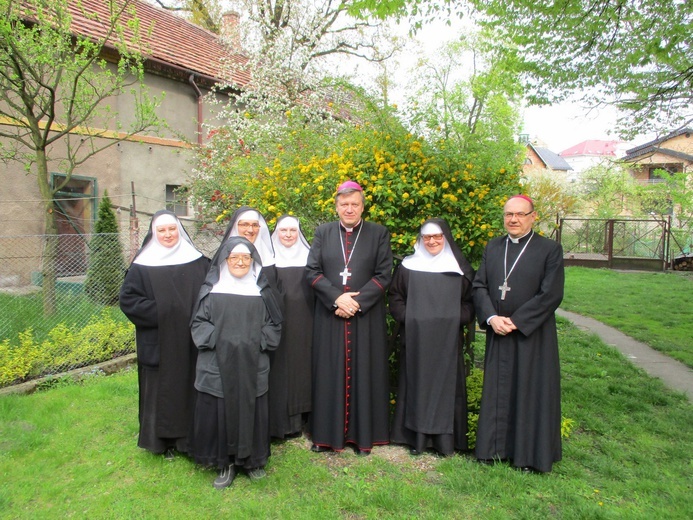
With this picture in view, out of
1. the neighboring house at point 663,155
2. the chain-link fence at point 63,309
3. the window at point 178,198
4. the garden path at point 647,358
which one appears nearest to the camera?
the chain-link fence at point 63,309

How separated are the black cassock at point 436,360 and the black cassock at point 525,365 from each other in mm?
243

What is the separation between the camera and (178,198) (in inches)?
503

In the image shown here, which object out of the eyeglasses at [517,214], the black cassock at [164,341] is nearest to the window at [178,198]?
the black cassock at [164,341]

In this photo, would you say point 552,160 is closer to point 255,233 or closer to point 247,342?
point 255,233

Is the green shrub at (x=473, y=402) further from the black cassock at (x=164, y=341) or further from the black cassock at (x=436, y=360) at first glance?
the black cassock at (x=164, y=341)

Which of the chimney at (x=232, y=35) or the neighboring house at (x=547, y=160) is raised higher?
the neighboring house at (x=547, y=160)

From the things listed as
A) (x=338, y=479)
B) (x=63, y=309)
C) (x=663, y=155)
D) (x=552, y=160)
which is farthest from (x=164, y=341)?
(x=552, y=160)

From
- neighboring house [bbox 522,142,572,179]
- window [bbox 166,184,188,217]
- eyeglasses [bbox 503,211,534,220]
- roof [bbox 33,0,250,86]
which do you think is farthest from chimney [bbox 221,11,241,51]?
neighboring house [bbox 522,142,572,179]

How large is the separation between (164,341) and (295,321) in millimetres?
1102

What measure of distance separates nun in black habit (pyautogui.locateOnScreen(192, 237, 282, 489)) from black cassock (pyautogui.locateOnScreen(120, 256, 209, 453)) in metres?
0.36

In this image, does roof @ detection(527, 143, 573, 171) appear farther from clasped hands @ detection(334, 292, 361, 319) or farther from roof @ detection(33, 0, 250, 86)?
clasped hands @ detection(334, 292, 361, 319)

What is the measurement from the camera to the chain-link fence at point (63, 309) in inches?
232

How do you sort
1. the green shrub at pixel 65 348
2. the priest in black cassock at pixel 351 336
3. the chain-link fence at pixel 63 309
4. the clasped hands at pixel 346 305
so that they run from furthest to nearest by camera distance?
the chain-link fence at pixel 63 309 < the green shrub at pixel 65 348 < the priest in black cassock at pixel 351 336 < the clasped hands at pixel 346 305

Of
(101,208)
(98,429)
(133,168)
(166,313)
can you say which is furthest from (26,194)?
(166,313)
